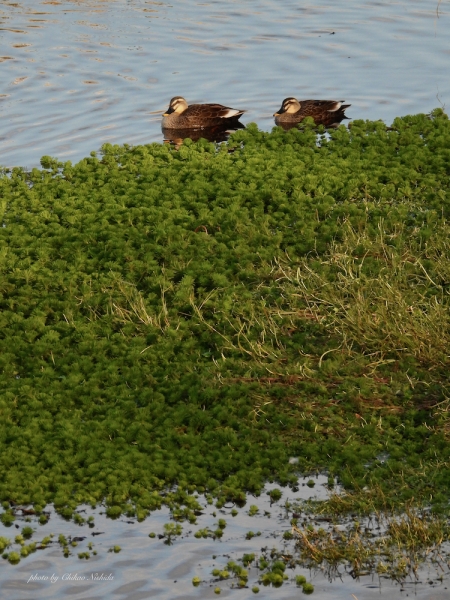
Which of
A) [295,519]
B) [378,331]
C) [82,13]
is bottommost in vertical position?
[295,519]

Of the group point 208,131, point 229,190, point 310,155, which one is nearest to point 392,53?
point 208,131

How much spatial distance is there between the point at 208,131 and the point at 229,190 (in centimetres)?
516

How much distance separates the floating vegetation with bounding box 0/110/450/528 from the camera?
385 inches

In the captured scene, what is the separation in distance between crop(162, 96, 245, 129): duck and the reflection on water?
0.27 ft

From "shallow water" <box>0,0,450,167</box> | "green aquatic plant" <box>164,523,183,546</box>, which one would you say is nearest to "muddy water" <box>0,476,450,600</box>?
"green aquatic plant" <box>164,523,183,546</box>

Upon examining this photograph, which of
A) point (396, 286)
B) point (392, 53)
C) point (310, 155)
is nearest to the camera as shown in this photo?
point (396, 286)

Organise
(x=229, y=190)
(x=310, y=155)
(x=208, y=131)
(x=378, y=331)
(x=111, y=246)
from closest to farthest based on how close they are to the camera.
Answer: (x=378, y=331), (x=111, y=246), (x=229, y=190), (x=310, y=155), (x=208, y=131)

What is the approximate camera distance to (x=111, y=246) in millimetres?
13648

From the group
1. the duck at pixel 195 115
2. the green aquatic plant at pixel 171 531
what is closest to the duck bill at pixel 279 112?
the duck at pixel 195 115

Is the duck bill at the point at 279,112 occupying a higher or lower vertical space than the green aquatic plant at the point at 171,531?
higher

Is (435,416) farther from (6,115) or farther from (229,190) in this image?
(6,115)

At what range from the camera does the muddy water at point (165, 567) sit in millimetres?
8430

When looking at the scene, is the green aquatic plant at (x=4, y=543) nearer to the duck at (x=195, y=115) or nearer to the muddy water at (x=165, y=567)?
the muddy water at (x=165, y=567)

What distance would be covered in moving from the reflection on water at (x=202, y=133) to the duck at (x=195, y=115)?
0.08 metres
